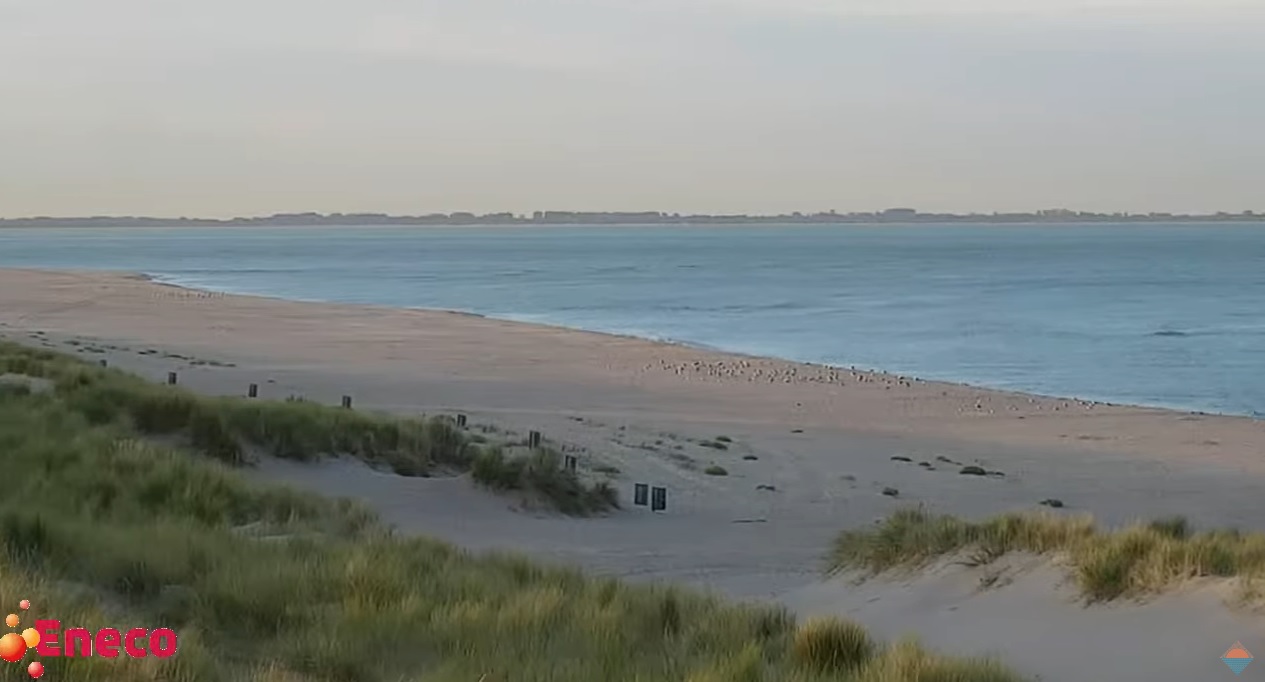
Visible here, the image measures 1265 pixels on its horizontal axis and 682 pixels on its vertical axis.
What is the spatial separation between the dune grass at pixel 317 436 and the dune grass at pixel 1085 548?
581cm

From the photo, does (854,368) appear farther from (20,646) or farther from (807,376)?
(20,646)

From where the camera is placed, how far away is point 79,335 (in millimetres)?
40719

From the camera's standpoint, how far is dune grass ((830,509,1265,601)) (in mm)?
7395

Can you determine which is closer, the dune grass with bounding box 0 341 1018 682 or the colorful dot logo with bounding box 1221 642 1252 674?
the dune grass with bounding box 0 341 1018 682

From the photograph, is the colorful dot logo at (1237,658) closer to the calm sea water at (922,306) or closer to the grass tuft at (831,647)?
the grass tuft at (831,647)

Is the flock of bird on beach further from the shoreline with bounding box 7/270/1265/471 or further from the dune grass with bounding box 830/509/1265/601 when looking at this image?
the dune grass with bounding box 830/509/1265/601

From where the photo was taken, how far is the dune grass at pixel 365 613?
584 centimetres

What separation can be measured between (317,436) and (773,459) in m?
7.46

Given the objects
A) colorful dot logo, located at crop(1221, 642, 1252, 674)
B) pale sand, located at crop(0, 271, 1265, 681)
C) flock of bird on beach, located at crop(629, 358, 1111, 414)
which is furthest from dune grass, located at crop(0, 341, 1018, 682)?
flock of bird on beach, located at crop(629, 358, 1111, 414)

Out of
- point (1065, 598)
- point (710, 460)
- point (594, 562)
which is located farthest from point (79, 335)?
point (1065, 598)

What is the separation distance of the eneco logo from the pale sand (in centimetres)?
402

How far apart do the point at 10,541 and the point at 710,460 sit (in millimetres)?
13455

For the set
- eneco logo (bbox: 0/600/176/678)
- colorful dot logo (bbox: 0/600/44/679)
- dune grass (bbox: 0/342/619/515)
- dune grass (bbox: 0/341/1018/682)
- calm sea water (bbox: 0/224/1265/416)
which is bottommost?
calm sea water (bbox: 0/224/1265/416)

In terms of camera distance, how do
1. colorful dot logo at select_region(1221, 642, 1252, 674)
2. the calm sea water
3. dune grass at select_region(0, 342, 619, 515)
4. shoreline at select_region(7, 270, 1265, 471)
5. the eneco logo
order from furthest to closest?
the calm sea water < shoreline at select_region(7, 270, 1265, 471) < dune grass at select_region(0, 342, 619, 515) < colorful dot logo at select_region(1221, 642, 1252, 674) < the eneco logo
